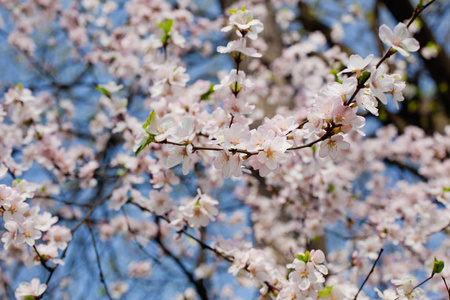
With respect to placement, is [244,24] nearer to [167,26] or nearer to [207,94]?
[207,94]

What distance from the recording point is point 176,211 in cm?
202

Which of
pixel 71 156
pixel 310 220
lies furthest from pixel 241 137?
pixel 71 156

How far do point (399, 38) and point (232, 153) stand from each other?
681 millimetres

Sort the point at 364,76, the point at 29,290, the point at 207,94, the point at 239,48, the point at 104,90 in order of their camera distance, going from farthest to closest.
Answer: the point at 104,90, the point at 207,94, the point at 29,290, the point at 239,48, the point at 364,76

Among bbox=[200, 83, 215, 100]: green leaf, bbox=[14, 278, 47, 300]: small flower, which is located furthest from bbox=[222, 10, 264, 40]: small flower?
bbox=[14, 278, 47, 300]: small flower

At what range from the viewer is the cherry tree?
4.19 ft

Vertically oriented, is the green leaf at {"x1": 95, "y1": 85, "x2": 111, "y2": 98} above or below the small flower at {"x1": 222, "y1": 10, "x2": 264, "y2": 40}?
below

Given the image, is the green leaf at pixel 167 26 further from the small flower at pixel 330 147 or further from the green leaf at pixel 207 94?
the small flower at pixel 330 147

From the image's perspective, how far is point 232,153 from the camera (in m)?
1.17

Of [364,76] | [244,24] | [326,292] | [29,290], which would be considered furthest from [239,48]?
[29,290]

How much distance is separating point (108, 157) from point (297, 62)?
8.77ft

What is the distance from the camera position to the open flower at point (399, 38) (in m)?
1.13

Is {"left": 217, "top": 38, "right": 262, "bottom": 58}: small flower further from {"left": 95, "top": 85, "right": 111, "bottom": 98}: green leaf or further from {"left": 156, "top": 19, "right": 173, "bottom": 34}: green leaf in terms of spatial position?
{"left": 95, "top": 85, "right": 111, "bottom": 98}: green leaf

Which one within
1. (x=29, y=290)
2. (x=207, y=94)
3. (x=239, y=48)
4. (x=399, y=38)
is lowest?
(x=29, y=290)
